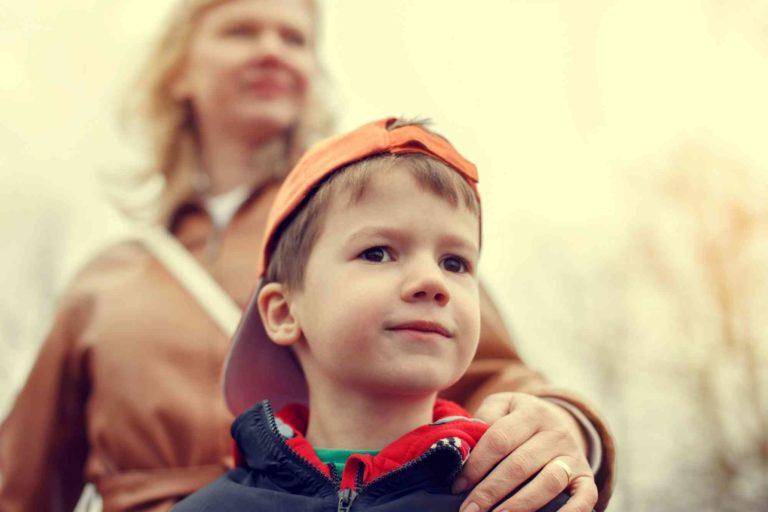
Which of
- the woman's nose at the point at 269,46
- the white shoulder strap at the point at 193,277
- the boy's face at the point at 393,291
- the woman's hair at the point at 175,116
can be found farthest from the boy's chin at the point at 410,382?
the woman's nose at the point at 269,46

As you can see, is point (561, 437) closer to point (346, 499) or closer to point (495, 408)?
point (495, 408)

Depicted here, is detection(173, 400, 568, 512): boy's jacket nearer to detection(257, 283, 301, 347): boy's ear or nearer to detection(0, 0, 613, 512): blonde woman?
detection(257, 283, 301, 347): boy's ear

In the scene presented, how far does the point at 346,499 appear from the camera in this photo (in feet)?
4.34

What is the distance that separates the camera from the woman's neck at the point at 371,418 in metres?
1.47

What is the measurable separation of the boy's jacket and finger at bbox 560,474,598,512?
0.02m

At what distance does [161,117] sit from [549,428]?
192cm

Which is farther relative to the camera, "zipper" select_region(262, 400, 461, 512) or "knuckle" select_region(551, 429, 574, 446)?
"knuckle" select_region(551, 429, 574, 446)

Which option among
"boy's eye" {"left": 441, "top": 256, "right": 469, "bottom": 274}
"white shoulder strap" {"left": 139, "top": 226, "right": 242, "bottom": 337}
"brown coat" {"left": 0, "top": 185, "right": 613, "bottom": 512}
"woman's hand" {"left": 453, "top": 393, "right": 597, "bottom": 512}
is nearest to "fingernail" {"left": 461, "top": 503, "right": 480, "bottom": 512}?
"woman's hand" {"left": 453, "top": 393, "right": 597, "bottom": 512}

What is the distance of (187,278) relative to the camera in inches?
95.3

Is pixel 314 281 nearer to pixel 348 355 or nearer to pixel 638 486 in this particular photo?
pixel 348 355

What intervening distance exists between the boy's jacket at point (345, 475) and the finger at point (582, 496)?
2 centimetres

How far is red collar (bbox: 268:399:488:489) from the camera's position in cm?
135

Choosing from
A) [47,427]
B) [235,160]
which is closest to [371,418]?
[47,427]

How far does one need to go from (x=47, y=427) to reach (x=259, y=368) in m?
0.99
